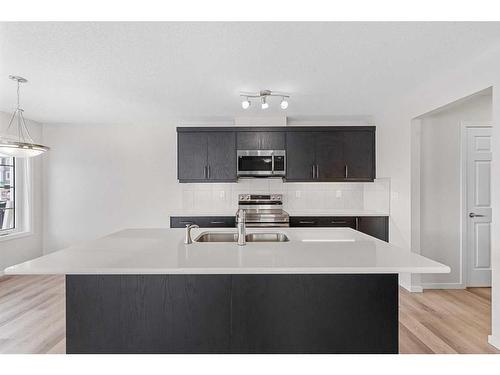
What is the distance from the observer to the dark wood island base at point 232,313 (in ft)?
5.92

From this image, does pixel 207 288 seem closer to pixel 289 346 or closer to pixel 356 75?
pixel 289 346

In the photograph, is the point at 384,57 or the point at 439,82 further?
the point at 439,82

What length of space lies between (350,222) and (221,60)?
287 centimetres

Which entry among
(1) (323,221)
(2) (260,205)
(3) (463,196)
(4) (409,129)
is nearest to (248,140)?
(2) (260,205)

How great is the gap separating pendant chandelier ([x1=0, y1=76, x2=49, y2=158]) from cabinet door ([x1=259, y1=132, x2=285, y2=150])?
9.22 feet

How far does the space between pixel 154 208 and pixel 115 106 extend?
1.71m

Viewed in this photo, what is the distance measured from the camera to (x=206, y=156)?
4.80 metres

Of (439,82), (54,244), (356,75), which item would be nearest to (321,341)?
(356,75)

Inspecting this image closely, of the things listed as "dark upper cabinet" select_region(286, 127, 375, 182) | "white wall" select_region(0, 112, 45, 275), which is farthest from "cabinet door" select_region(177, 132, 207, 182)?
"white wall" select_region(0, 112, 45, 275)

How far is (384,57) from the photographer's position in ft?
8.71

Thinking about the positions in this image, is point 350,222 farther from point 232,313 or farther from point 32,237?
point 32,237

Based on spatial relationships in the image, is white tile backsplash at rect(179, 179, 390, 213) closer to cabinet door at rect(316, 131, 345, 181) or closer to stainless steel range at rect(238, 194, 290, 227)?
stainless steel range at rect(238, 194, 290, 227)

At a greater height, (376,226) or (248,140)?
(248,140)

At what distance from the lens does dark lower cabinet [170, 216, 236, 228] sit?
4.51 meters
